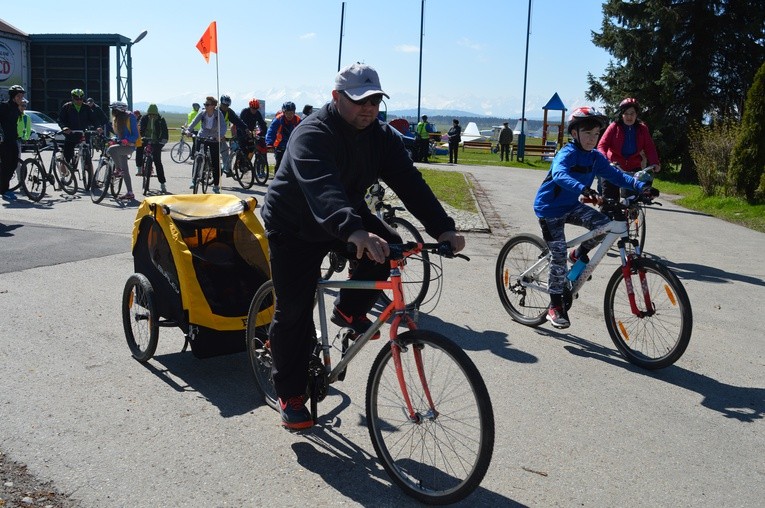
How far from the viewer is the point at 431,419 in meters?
3.70

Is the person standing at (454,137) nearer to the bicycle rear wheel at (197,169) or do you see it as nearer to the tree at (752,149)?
the tree at (752,149)

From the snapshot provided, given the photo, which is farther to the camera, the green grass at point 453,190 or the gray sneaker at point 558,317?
the green grass at point 453,190

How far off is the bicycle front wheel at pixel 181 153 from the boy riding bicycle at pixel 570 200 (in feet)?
68.7

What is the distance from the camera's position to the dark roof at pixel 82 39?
39625 millimetres

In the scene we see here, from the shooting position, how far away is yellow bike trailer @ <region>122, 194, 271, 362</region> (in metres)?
5.05

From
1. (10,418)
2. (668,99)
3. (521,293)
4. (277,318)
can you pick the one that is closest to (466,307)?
(521,293)

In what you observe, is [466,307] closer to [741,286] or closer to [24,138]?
[741,286]

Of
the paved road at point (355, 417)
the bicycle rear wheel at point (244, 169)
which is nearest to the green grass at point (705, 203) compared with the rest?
the bicycle rear wheel at point (244, 169)

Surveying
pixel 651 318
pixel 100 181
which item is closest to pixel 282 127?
pixel 100 181

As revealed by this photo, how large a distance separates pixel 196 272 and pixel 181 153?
2242 centimetres

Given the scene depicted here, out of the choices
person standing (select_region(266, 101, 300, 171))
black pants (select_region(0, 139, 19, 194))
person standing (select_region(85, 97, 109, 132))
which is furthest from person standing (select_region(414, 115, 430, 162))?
black pants (select_region(0, 139, 19, 194))

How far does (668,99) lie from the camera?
2614cm

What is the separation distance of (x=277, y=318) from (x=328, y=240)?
51cm

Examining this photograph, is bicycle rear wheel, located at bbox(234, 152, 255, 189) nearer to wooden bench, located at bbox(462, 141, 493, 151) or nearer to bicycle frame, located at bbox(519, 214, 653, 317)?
bicycle frame, located at bbox(519, 214, 653, 317)
